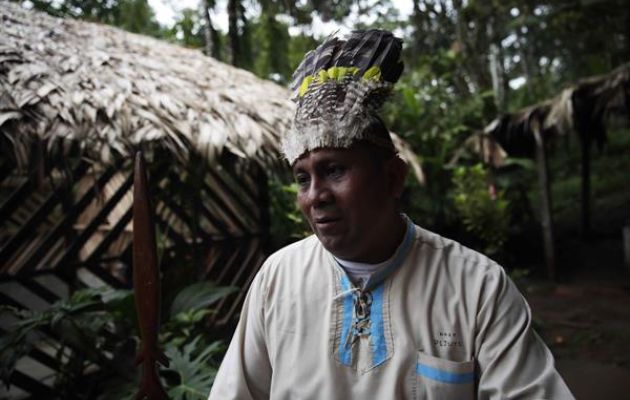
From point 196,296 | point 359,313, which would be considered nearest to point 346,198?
point 359,313

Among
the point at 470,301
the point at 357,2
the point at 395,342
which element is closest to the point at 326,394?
the point at 395,342

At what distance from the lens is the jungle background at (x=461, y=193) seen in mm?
3250

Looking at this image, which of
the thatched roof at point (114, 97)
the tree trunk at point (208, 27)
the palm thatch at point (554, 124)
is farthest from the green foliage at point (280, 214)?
the palm thatch at point (554, 124)

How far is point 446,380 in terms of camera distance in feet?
3.88

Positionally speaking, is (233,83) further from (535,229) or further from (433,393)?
(535,229)

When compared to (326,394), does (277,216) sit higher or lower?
lower

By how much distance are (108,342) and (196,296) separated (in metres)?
0.62

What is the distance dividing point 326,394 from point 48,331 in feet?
9.19

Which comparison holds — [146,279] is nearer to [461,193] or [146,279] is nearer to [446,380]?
[446,380]

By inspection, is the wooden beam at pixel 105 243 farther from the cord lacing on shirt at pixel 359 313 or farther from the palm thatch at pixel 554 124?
the palm thatch at pixel 554 124

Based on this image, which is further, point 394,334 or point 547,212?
point 547,212

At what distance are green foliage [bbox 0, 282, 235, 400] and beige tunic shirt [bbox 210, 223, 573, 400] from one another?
1.41 m

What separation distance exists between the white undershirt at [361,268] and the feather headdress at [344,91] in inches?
12.9

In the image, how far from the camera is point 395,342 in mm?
1269
